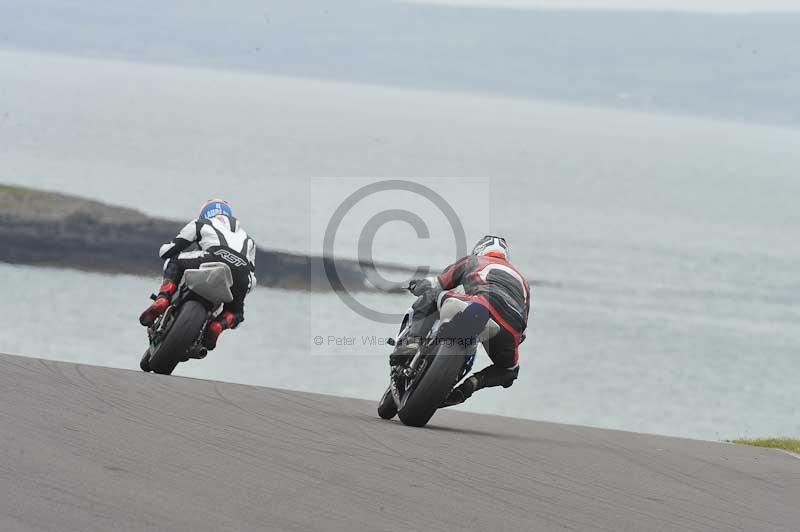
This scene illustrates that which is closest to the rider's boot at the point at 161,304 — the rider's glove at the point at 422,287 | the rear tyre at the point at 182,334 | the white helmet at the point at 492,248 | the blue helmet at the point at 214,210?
the rear tyre at the point at 182,334

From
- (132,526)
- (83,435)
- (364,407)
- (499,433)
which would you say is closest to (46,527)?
(132,526)

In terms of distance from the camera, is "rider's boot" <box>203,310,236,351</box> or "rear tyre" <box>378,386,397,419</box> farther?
"rider's boot" <box>203,310,236,351</box>

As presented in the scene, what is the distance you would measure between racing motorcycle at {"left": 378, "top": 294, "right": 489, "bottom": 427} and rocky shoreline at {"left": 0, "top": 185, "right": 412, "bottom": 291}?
150 feet

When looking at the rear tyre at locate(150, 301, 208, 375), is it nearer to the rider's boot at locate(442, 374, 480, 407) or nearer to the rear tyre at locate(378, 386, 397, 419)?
the rear tyre at locate(378, 386, 397, 419)

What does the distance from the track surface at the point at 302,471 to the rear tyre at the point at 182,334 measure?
46cm

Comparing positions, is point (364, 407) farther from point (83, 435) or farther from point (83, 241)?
point (83, 241)

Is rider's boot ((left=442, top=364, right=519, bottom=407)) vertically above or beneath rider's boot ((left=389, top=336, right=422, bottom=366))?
beneath

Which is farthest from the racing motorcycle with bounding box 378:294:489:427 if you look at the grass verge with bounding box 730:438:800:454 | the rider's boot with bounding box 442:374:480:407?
the grass verge with bounding box 730:438:800:454

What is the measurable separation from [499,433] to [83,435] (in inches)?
180

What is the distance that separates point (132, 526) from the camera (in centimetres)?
584

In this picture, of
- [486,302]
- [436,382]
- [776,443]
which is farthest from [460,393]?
[776,443]

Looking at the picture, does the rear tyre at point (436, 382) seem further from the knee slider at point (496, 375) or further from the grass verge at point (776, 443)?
the grass verge at point (776, 443)

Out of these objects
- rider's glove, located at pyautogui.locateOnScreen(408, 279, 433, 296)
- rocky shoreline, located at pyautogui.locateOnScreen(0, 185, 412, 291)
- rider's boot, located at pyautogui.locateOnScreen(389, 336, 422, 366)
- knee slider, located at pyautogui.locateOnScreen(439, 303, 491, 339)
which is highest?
rocky shoreline, located at pyautogui.locateOnScreen(0, 185, 412, 291)

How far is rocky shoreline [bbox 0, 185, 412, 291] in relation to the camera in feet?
184
